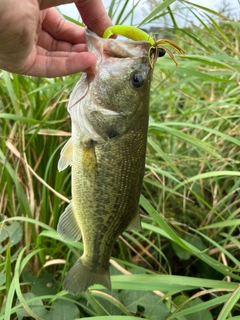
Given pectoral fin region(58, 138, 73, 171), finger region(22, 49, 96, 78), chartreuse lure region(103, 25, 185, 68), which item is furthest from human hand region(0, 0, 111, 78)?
pectoral fin region(58, 138, 73, 171)

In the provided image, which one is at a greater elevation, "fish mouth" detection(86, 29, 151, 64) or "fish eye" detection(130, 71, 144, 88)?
"fish mouth" detection(86, 29, 151, 64)

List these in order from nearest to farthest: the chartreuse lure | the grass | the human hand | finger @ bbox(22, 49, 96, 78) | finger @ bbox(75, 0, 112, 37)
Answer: the human hand → the chartreuse lure → finger @ bbox(22, 49, 96, 78) → finger @ bbox(75, 0, 112, 37) → the grass

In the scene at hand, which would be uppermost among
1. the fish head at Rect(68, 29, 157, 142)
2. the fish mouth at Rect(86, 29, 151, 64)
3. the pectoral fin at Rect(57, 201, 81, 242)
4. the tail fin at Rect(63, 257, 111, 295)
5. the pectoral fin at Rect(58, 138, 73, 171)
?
the fish mouth at Rect(86, 29, 151, 64)

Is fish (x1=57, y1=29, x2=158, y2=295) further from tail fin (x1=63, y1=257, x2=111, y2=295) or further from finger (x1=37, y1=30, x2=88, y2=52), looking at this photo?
finger (x1=37, y1=30, x2=88, y2=52)

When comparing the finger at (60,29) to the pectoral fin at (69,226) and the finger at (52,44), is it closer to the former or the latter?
the finger at (52,44)

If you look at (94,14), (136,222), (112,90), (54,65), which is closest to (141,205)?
(136,222)

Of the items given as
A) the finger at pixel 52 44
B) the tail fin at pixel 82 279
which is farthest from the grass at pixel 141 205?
the finger at pixel 52 44

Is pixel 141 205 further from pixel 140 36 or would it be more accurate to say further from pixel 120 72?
pixel 140 36
